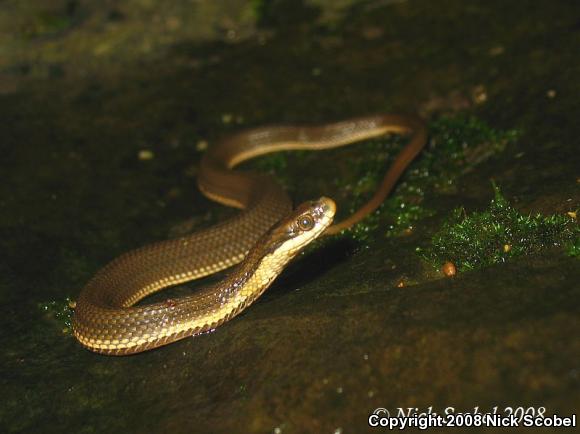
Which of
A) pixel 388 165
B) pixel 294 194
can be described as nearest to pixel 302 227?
pixel 294 194

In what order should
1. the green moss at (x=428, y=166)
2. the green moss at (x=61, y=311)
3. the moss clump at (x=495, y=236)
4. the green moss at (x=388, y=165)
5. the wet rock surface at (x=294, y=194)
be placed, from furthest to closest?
1. the green moss at (x=388, y=165)
2. the green moss at (x=428, y=166)
3. the green moss at (x=61, y=311)
4. the moss clump at (x=495, y=236)
5. the wet rock surface at (x=294, y=194)

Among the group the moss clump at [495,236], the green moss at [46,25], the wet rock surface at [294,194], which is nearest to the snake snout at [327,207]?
the wet rock surface at [294,194]

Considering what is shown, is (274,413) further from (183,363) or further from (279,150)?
(279,150)

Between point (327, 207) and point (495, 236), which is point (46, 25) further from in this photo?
point (495, 236)

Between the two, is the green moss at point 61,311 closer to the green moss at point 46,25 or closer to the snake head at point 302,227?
the snake head at point 302,227

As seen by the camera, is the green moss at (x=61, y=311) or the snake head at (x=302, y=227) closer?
the snake head at (x=302, y=227)
